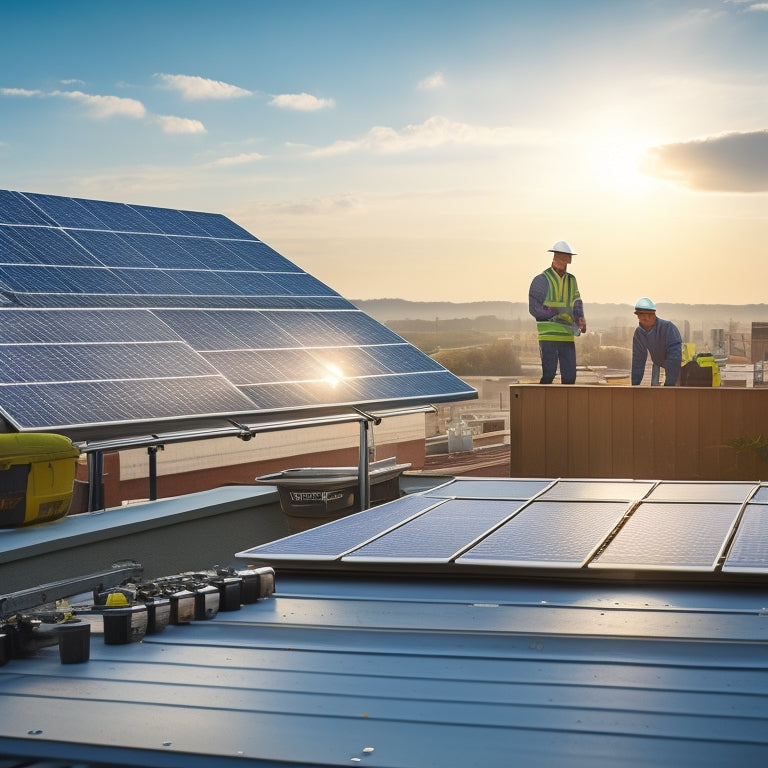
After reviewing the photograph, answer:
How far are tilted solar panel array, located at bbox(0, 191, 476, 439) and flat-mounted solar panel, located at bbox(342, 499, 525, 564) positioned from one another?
118 inches

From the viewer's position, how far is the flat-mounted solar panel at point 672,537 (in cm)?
695

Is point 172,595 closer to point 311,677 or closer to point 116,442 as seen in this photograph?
point 311,677

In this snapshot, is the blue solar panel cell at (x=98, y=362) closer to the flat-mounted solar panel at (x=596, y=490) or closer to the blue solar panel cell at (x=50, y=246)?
the blue solar panel cell at (x=50, y=246)

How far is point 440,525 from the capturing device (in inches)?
329

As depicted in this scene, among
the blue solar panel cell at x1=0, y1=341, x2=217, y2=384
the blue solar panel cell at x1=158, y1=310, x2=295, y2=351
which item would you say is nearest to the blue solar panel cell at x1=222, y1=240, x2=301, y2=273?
the blue solar panel cell at x1=158, y1=310, x2=295, y2=351

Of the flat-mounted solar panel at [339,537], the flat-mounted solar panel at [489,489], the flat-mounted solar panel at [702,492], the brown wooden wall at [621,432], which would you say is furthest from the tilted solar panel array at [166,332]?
the flat-mounted solar panel at [702,492]

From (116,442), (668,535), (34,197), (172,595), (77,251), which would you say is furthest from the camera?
(34,197)

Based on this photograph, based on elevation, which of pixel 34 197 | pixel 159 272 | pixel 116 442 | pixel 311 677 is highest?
pixel 34 197

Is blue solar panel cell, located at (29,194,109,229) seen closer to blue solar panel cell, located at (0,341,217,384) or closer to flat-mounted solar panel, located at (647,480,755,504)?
blue solar panel cell, located at (0,341,217,384)

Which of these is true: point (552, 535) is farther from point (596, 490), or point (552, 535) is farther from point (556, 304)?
point (556, 304)

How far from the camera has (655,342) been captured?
1778 cm

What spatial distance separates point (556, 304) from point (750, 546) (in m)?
10.3

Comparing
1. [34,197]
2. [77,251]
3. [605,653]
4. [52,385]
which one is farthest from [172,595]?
[34,197]

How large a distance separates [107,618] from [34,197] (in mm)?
11555
